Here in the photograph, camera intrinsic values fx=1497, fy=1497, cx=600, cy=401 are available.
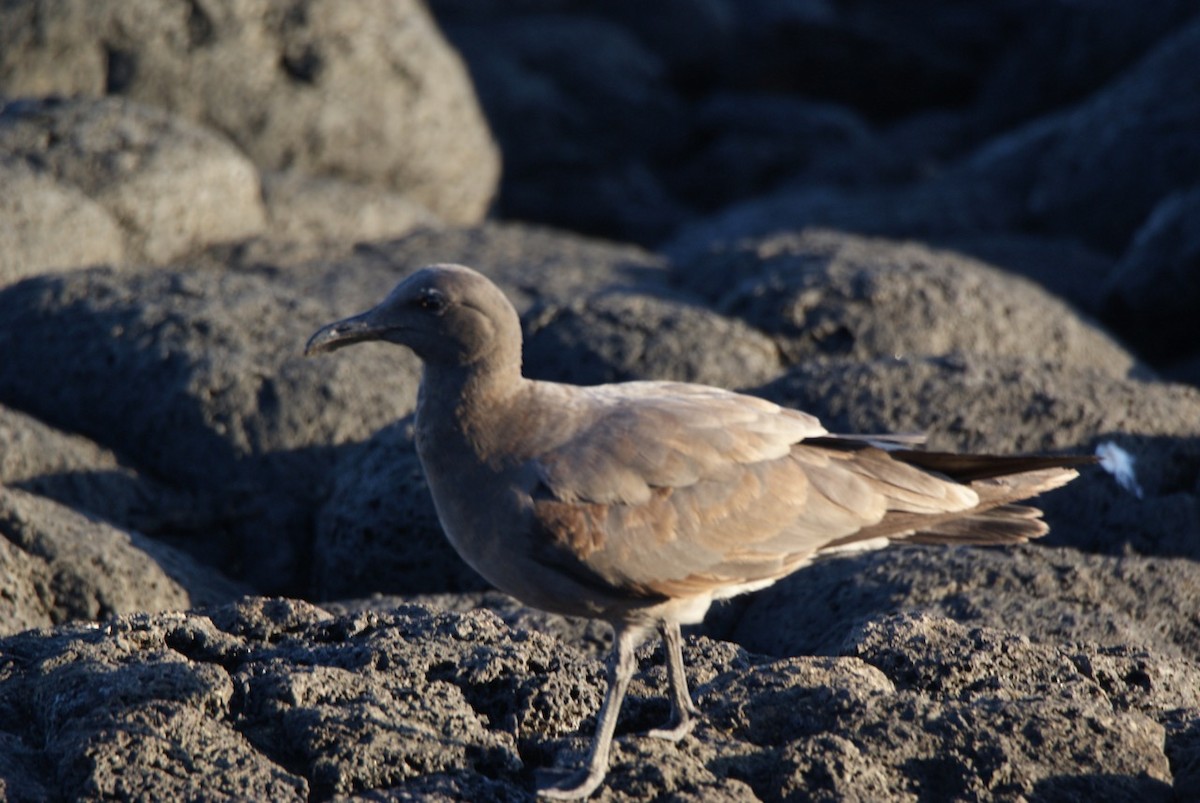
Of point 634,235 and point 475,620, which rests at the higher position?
point 475,620

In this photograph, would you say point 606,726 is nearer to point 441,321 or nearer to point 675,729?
point 675,729

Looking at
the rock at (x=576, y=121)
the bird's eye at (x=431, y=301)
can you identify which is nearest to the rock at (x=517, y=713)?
the bird's eye at (x=431, y=301)

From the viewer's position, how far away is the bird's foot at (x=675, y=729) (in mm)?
4953

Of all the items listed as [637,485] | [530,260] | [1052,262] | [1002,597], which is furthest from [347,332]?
[1052,262]

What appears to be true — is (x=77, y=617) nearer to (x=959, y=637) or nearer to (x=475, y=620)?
(x=475, y=620)

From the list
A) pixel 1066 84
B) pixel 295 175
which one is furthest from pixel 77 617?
pixel 1066 84

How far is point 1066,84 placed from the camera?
59.9 feet

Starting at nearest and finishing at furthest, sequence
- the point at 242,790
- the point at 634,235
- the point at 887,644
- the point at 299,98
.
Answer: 1. the point at 242,790
2. the point at 887,644
3. the point at 299,98
4. the point at 634,235

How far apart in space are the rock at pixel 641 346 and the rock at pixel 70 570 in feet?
8.93

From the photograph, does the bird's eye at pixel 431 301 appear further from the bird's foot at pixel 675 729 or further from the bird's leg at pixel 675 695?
the bird's foot at pixel 675 729

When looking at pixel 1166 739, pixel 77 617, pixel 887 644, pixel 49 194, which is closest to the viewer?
pixel 1166 739

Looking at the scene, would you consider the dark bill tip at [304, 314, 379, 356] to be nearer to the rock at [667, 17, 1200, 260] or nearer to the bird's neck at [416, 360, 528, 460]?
the bird's neck at [416, 360, 528, 460]

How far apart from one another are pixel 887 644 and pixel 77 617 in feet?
12.0

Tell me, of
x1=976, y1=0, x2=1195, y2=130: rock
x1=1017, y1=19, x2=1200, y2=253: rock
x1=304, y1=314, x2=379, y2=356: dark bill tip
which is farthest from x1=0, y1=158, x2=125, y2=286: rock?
x1=976, y1=0, x2=1195, y2=130: rock
